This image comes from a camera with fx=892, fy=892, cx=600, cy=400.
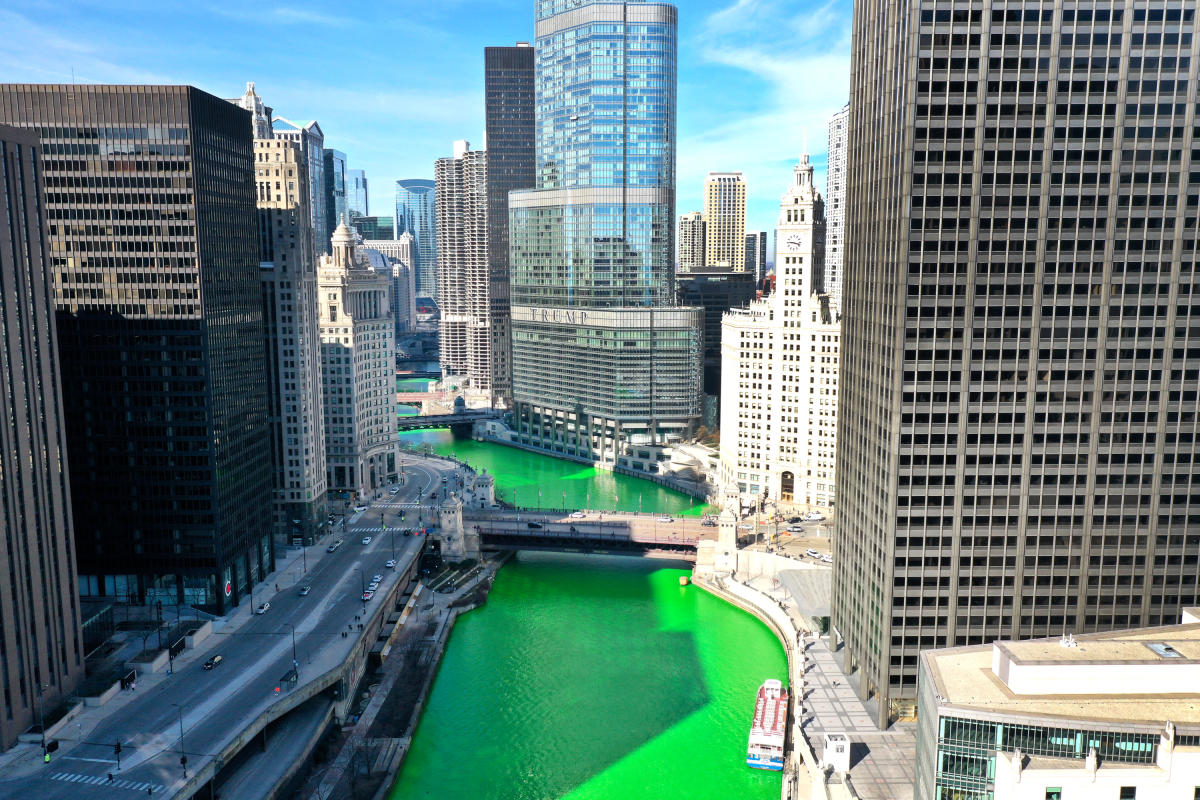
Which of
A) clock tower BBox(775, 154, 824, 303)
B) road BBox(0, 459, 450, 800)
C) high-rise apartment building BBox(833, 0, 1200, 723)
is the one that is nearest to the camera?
road BBox(0, 459, 450, 800)

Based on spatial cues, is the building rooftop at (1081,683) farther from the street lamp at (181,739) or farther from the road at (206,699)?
the road at (206,699)

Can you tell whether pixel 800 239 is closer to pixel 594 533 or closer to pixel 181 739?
pixel 594 533

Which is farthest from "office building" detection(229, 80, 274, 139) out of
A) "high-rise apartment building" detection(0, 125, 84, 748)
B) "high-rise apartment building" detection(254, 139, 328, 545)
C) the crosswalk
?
the crosswalk

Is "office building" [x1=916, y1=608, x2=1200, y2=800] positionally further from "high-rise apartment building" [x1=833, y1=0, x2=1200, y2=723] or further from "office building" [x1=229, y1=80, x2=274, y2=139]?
"office building" [x1=229, y1=80, x2=274, y2=139]

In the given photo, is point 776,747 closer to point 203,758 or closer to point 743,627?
point 743,627

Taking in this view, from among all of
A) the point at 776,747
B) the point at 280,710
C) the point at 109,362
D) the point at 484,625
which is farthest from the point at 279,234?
the point at 776,747

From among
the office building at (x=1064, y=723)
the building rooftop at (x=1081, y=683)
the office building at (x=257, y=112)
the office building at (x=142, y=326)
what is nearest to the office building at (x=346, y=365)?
the office building at (x=257, y=112)

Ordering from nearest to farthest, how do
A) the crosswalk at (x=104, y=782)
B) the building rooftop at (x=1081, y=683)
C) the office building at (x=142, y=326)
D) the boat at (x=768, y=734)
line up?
the building rooftop at (x=1081, y=683) → the crosswalk at (x=104, y=782) → the boat at (x=768, y=734) → the office building at (x=142, y=326)
